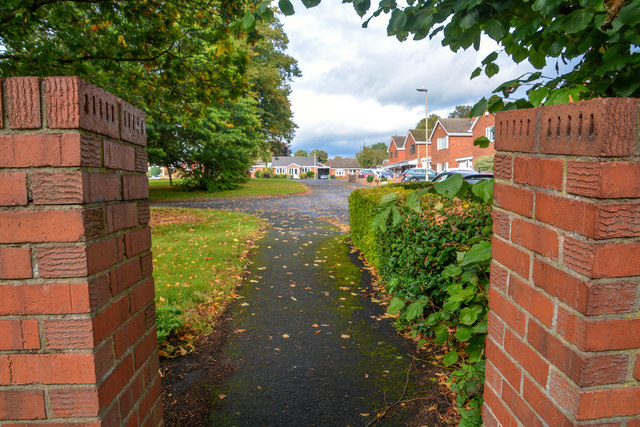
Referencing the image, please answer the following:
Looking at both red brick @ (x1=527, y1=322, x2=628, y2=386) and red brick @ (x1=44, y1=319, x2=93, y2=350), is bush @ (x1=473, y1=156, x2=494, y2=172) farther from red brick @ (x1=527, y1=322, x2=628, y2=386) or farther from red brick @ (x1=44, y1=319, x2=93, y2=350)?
red brick @ (x1=44, y1=319, x2=93, y2=350)

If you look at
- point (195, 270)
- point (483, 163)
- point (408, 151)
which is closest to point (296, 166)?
point (408, 151)

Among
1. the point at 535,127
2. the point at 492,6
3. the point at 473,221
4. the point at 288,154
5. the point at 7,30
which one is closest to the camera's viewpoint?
the point at 535,127

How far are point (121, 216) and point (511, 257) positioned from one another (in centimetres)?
150

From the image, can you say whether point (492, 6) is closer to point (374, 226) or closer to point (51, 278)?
point (374, 226)

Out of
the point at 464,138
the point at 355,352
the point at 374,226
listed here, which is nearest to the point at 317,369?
the point at 355,352

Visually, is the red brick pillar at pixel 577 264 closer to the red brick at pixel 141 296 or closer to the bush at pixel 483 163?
the red brick at pixel 141 296

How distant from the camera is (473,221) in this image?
3.45 m

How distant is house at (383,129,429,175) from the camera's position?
51344 millimetres

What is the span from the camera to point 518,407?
1.34 metres

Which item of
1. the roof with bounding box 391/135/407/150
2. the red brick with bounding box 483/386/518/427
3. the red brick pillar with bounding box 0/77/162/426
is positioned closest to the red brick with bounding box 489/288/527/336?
the red brick with bounding box 483/386/518/427

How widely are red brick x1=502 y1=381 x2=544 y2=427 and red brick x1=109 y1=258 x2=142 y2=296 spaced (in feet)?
5.02

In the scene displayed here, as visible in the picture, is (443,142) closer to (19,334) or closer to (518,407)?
(518,407)

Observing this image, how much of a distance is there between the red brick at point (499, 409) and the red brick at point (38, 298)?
5.21 feet

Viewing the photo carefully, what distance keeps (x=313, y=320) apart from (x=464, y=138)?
41.3m
